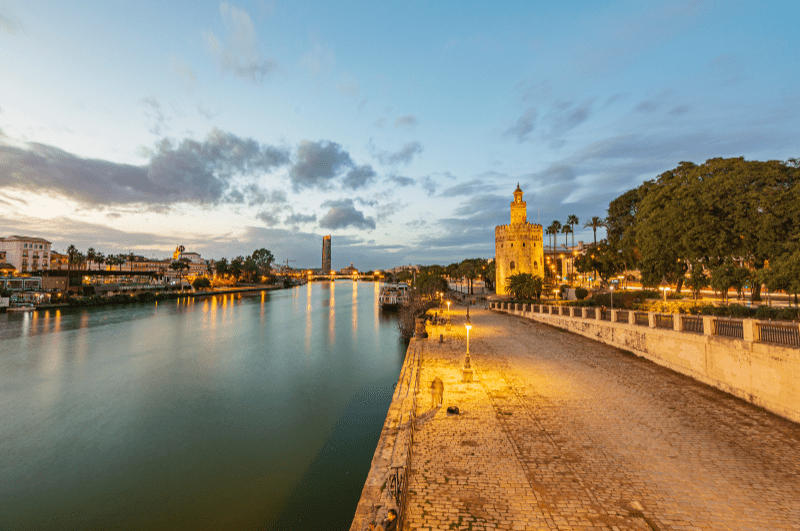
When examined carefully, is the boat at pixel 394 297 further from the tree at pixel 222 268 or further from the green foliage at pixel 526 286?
the tree at pixel 222 268

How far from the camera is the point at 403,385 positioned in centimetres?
1484

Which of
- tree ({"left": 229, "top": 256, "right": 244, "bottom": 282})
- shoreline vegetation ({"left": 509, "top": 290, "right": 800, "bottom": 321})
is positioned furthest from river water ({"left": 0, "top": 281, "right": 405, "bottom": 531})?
tree ({"left": 229, "top": 256, "right": 244, "bottom": 282})

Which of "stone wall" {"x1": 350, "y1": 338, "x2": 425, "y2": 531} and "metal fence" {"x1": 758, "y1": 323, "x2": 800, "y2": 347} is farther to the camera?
"metal fence" {"x1": 758, "y1": 323, "x2": 800, "y2": 347}

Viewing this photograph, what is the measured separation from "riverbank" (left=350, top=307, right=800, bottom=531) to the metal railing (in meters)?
3.92

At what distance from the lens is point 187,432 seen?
16922 mm

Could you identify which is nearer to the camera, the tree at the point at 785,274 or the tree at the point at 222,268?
the tree at the point at 785,274

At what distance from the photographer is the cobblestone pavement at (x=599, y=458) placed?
6.37 meters

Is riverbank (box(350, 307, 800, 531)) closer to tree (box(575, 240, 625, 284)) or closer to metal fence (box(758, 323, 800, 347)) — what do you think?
metal fence (box(758, 323, 800, 347))

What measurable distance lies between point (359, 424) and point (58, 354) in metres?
33.0

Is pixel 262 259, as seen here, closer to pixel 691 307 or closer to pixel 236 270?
pixel 236 270

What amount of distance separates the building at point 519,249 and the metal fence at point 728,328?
176 ft

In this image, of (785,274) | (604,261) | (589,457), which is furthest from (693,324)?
(604,261)

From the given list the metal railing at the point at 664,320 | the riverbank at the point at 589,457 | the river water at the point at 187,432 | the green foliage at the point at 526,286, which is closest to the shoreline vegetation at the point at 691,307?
the metal railing at the point at 664,320

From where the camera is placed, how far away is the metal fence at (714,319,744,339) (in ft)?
44.4
